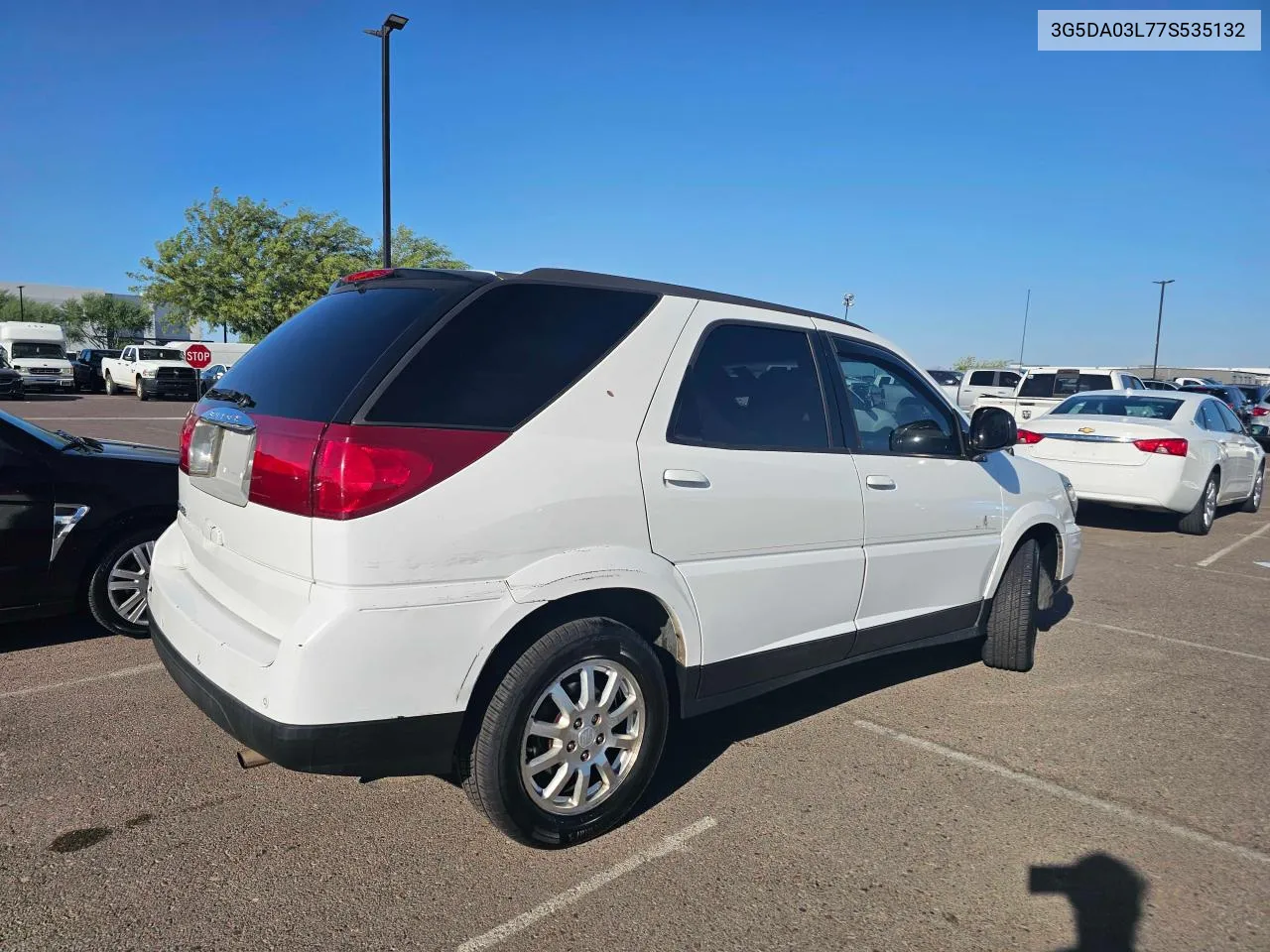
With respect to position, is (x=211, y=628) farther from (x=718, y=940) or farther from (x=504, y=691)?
(x=718, y=940)

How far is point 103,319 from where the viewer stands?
72.0 metres

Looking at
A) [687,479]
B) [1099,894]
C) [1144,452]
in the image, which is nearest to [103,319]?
[1144,452]

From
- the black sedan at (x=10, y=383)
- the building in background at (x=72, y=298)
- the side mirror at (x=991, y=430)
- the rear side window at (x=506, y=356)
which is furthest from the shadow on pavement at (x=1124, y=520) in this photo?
the building in background at (x=72, y=298)

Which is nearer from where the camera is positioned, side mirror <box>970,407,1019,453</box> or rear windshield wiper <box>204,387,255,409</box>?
rear windshield wiper <box>204,387,255,409</box>

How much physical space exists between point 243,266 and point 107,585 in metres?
41.1

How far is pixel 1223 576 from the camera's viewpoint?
817 centimetres

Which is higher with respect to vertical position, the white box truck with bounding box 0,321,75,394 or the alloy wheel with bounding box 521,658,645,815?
the white box truck with bounding box 0,321,75,394

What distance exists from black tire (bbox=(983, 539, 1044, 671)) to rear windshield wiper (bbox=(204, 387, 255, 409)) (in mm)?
3768

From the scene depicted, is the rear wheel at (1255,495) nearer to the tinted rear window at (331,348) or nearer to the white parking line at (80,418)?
the tinted rear window at (331,348)

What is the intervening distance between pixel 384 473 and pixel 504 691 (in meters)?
0.76

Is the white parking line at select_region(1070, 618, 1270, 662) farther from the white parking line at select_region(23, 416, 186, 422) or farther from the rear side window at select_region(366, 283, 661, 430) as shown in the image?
the white parking line at select_region(23, 416, 186, 422)

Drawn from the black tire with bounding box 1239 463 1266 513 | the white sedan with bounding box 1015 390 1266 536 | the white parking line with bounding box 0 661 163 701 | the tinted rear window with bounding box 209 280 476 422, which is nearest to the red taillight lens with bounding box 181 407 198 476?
the tinted rear window with bounding box 209 280 476 422

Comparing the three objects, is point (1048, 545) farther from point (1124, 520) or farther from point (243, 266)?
point (243, 266)

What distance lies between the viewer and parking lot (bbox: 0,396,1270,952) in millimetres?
2674
